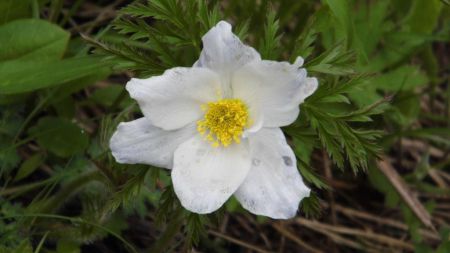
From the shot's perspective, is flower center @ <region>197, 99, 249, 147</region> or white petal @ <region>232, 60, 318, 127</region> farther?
flower center @ <region>197, 99, 249, 147</region>

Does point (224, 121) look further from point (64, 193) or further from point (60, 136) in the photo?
point (60, 136)

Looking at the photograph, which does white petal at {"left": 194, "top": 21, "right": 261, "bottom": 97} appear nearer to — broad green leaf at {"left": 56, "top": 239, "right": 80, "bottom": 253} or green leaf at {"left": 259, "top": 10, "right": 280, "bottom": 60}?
green leaf at {"left": 259, "top": 10, "right": 280, "bottom": 60}

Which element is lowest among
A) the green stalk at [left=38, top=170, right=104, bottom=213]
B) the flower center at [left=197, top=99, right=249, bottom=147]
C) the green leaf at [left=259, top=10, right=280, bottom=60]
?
the green stalk at [left=38, top=170, right=104, bottom=213]

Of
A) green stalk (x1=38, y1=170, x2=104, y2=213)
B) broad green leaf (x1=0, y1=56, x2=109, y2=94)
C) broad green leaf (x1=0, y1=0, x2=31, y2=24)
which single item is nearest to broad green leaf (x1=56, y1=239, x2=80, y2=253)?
green stalk (x1=38, y1=170, x2=104, y2=213)

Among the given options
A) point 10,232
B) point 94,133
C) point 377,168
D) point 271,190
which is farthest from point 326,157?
point 10,232

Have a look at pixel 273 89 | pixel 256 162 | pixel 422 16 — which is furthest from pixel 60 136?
pixel 422 16

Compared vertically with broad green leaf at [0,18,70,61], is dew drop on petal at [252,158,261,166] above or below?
above

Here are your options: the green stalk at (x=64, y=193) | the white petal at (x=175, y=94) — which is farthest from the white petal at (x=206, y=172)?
the green stalk at (x=64, y=193)

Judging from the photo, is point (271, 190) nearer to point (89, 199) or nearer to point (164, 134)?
point (164, 134)
